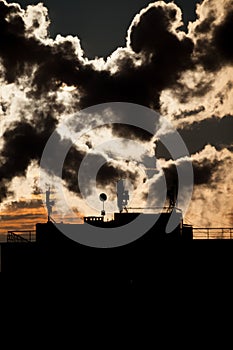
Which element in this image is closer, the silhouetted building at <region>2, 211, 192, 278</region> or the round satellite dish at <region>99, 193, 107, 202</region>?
the silhouetted building at <region>2, 211, 192, 278</region>

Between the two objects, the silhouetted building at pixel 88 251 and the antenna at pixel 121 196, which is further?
the antenna at pixel 121 196

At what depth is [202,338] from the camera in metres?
58.2

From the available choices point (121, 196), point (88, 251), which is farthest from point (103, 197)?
point (88, 251)

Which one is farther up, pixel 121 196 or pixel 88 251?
pixel 121 196

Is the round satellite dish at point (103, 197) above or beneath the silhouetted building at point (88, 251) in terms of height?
above

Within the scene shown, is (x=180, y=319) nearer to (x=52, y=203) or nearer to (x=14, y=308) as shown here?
(x=14, y=308)

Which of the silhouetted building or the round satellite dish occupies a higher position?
the round satellite dish

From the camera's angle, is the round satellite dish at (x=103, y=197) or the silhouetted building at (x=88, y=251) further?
the round satellite dish at (x=103, y=197)

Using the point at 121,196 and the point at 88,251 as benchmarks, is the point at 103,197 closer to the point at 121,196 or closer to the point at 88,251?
the point at 121,196

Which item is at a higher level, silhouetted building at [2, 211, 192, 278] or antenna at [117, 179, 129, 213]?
antenna at [117, 179, 129, 213]

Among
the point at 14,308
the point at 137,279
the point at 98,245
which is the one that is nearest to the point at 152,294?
the point at 137,279

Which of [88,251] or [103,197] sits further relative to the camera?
[103,197]

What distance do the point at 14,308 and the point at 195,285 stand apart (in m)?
16.1

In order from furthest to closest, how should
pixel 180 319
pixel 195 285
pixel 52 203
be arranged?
pixel 52 203
pixel 195 285
pixel 180 319
